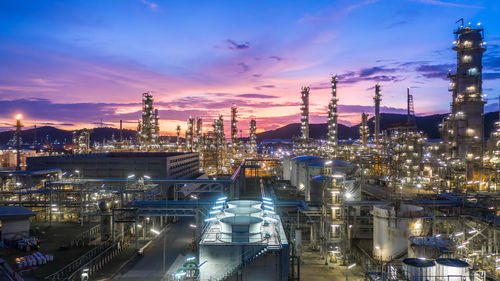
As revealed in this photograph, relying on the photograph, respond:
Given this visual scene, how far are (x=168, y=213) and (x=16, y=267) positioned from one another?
10474mm

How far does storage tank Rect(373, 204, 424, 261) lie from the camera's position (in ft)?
72.6

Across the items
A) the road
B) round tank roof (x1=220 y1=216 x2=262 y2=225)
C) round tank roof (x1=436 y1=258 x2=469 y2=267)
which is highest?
round tank roof (x1=220 y1=216 x2=262 y2=225)

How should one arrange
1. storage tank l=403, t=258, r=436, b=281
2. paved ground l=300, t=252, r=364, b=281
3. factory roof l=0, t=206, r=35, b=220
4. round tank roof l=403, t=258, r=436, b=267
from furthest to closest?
factory roof l=0, t=206, r=35, b=220
paved ground l=300, t=252, r=364, b=281
round tank roof l=403, t=258, r=436, b=267
storage tank l=403, t=258, r=436, b=281

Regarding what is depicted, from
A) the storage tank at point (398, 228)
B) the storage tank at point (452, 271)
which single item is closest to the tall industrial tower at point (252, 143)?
the storage tank at point (398, 228)

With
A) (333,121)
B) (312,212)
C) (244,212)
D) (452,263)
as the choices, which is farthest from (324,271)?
(333,121)

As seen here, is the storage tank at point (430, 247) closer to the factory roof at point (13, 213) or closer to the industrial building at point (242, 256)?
the industrial building at point (242, 256)

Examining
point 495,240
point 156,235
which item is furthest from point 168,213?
point 495,240

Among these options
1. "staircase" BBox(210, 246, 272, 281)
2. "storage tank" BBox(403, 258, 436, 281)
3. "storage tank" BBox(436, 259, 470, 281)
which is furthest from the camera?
"staircase" BBox(210, 246, 272, 281)

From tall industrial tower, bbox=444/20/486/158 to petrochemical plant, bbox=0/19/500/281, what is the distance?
0.13 meters

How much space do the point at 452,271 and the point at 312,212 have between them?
1315cm

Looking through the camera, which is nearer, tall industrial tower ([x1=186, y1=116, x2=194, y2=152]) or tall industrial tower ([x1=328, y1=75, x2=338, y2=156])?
tall industrial tower ([x1=328, y1=75, x2=338, y2=156])

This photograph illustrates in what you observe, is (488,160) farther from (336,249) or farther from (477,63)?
(336,249)

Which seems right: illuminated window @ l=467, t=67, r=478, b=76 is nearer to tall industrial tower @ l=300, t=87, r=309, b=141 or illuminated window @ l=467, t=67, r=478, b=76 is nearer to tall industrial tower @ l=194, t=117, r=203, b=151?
tall industrial tower @ l=300, t=87, r=309, b=141

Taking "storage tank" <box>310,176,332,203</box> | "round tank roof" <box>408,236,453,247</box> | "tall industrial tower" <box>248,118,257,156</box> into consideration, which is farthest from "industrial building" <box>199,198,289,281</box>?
"tall industrial tower" <box>248,118,257,156</box>
